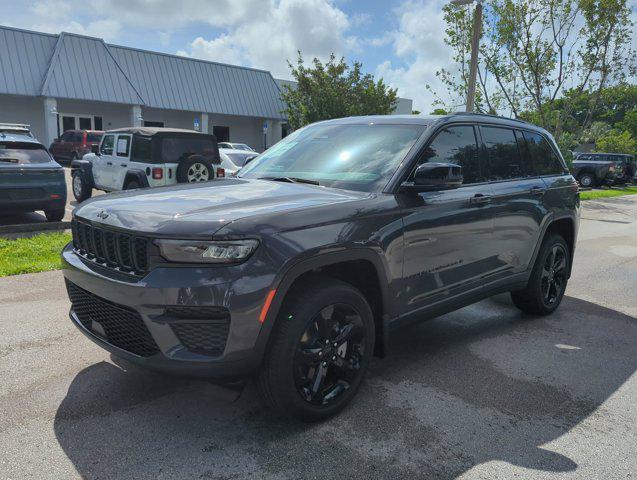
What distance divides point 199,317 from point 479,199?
7.90ft

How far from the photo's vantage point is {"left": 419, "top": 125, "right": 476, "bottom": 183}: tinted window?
3.76 metres

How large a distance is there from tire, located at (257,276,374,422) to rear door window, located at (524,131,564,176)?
2771 millimetres

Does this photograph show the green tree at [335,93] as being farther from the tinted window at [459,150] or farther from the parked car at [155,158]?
the tinted window at [459,150]

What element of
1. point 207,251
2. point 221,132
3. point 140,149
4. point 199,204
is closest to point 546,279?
point 199,204

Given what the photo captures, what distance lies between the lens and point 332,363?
304 centimetres

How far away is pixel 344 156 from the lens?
3781mm

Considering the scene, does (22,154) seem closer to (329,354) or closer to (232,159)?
(232,159)

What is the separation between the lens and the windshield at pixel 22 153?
8.44 m

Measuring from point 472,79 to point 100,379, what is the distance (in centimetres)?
1140

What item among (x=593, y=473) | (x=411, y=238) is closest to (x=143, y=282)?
(x=411, y=238)

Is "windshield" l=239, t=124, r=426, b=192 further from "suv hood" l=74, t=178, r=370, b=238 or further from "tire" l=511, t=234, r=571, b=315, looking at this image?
"tire" l=511, t=234, r=571, b=315

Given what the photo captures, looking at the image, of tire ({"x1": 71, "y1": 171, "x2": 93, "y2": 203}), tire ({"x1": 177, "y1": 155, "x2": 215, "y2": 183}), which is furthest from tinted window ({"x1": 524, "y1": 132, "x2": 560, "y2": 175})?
tire ({"x1": 71, "y1": 171, "x2": 93, "y2": 203})

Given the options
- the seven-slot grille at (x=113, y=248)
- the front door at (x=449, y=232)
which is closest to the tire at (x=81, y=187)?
the seven-slot grille at (x=113, y=248)

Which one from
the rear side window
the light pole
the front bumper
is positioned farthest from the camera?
the light pole
